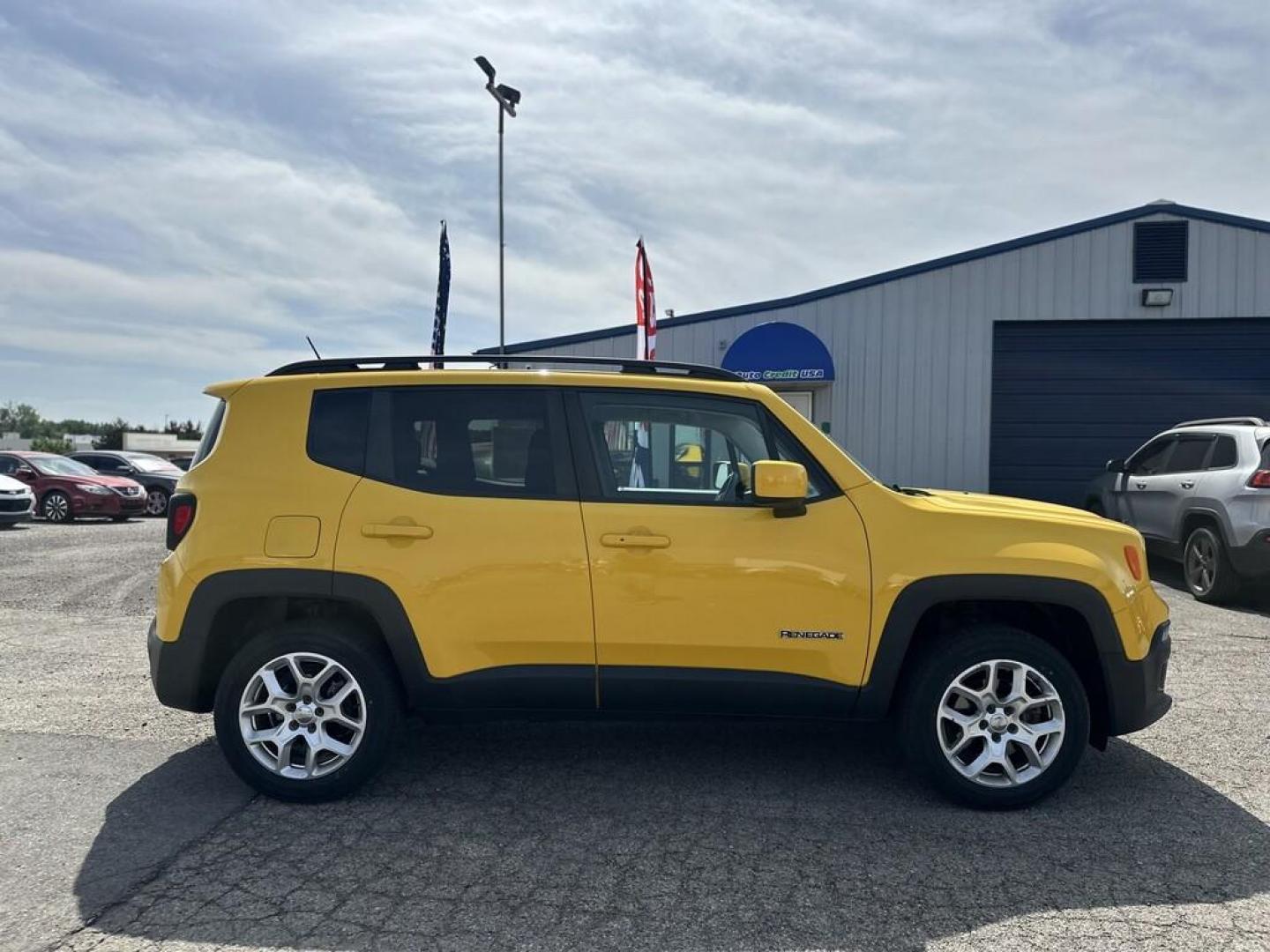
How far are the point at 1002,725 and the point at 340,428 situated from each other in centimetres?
302

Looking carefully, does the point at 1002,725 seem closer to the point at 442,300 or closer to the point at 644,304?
the point at 644,304

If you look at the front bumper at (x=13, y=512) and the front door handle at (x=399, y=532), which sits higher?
the front door handle at (x=399, y=532)

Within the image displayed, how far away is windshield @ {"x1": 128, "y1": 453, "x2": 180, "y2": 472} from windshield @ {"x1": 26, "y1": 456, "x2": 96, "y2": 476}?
135cm

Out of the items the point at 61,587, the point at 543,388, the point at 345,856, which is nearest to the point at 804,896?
the point at 345,856

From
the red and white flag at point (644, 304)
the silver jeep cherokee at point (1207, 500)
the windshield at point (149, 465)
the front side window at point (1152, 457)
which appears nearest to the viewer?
the silver jeep cherokee at point (1207, 500)

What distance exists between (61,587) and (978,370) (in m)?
12.8

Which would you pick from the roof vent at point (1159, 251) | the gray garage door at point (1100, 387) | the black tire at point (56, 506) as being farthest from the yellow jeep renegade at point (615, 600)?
the black tire at point (56, 506)

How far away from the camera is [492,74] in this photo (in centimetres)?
1705

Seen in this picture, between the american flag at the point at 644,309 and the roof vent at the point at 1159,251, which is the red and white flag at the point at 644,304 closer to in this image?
the american flag at the point at 644,309

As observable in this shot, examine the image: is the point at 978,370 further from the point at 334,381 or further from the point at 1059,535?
the point at 334,381

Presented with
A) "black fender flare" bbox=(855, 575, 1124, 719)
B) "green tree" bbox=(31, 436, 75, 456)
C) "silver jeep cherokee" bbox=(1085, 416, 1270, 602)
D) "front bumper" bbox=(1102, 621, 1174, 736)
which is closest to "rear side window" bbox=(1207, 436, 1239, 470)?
"silver jeep cherokee" bbox=(1085, 416, 1270, 602)

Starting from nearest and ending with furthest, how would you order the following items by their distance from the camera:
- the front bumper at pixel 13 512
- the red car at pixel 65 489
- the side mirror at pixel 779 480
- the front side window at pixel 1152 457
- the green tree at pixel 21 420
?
the side mirror at pixel 779 480 → the front side window at pixel 1152 457 → the front bumper at pixel 13 512 → the red car at pixel 65 489 → the green tree at pixel 21 420

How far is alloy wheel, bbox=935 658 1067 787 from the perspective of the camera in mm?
3729

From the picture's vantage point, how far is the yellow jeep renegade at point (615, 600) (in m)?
3.71
